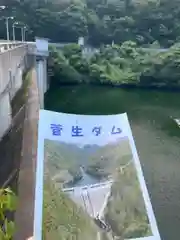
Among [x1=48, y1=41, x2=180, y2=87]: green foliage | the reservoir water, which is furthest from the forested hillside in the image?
the reservoir water

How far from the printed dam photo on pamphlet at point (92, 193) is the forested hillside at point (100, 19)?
1057 inches

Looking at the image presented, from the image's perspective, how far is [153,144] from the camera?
39.5 feet

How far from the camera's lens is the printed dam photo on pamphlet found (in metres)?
1.35

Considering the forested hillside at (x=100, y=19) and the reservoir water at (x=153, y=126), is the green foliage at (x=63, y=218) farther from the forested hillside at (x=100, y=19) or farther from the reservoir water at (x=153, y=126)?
the forested hillside at (x=100, y=19)

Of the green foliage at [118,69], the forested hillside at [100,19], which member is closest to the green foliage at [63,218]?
the green foliage at [118,69]

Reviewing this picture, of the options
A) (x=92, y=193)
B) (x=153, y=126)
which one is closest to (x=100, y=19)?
(x=153, y=126)

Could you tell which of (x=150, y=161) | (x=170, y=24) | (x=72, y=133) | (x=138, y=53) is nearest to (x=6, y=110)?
(x=150, y=161)

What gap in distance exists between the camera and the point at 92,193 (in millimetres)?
1394

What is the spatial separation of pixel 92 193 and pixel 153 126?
13440mm

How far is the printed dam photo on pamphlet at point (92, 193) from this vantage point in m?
1.35

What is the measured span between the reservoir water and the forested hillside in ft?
23.5

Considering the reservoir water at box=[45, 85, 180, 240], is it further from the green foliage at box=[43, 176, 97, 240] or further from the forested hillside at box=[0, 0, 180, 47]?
the forested hillside at box=[0, 0, 180, 47]

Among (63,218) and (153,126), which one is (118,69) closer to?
(153,126)

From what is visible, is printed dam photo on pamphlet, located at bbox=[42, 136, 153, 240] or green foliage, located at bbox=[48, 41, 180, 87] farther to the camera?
green foliage, located at bbox=[48, 41, 180, 87]
